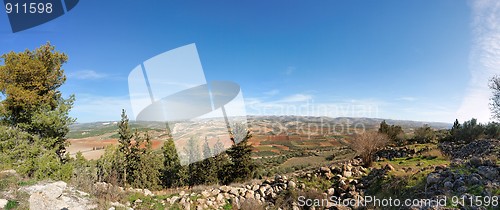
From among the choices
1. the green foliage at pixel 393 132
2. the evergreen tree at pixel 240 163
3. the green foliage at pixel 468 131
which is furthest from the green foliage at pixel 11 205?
the green foliage at pixel 468 131

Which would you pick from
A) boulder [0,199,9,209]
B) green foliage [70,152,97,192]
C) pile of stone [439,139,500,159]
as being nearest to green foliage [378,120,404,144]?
pile of stone [439,139,500,159]

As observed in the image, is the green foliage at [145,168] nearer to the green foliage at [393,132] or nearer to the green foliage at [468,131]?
the green foliage at [393,132]

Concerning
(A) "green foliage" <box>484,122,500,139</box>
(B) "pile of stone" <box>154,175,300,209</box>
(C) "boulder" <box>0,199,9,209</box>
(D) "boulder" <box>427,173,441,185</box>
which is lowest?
(B) "pile of stone" <box>154,175,300,209</box>

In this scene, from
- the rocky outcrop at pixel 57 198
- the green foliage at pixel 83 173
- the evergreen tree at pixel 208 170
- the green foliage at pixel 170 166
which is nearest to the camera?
the rocky outcrop at pixel 57 198

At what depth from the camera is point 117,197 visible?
827 cm

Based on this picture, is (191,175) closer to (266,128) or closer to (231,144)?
(231,144)

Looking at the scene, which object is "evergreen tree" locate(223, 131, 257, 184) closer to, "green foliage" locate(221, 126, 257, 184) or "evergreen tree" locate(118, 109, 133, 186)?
"green foliage" locate(221, 126, 257, 184)

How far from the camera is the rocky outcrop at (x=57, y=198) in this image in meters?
6.64

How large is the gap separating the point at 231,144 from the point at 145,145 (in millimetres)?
8911

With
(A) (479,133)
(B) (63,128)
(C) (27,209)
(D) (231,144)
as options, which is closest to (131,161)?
(D) (231,144)

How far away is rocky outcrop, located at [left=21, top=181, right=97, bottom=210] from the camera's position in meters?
6.64

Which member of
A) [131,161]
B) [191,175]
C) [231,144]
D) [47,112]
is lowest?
[191,175]

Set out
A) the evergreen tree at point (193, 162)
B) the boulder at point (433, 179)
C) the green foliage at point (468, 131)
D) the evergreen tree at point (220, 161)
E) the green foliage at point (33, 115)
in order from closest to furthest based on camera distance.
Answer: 1. the boulder at point (433, 179)
2. the green foliage at point (33, 115)
3. the green foliage at point (468, 131)
4. the evergreen tree at point (220, 161)
5. the evergreen tree at point (193, 162)

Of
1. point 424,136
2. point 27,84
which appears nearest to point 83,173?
point 27,84
